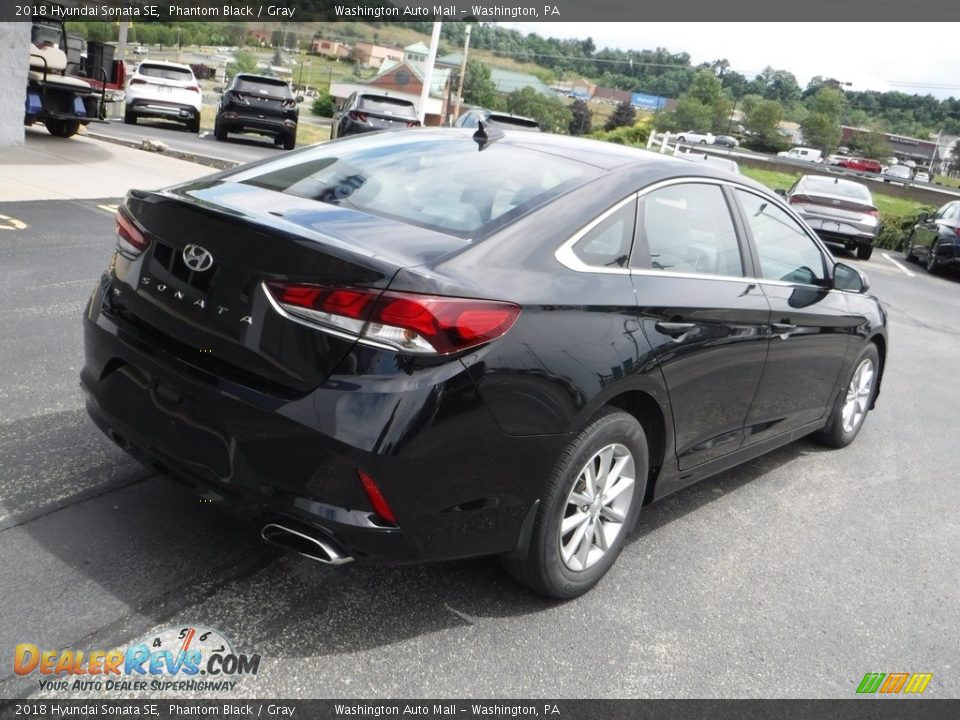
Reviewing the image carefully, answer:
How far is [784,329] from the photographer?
174 inches

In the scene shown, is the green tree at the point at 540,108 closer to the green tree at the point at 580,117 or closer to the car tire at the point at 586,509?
the green tree at the point at 580,117

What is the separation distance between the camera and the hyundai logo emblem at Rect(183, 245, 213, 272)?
2.89m

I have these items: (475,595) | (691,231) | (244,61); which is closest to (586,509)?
(475,595)

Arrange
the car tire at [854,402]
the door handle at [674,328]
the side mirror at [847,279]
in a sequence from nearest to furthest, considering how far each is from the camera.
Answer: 1. the door handle at [674,328]
2. the side mirror at [847,279]
3. the car tire at [854,402]

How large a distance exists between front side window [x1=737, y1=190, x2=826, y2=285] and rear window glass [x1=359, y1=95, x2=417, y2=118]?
17350 mm

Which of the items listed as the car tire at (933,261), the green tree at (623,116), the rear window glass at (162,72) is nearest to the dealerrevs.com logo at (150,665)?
the car tire at (933,261)

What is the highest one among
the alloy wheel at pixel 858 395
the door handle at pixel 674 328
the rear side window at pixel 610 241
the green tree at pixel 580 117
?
the rear side window at pixel 610 241

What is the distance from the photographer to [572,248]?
3217 mm

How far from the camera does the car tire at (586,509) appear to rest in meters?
3.13

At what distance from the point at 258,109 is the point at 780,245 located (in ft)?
65.0

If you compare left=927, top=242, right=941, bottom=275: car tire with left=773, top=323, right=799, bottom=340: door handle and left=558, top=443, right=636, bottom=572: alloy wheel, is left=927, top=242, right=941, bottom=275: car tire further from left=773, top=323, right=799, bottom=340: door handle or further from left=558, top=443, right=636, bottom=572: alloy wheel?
left=558, top=443, right=636, bottom=572: alloy wheel

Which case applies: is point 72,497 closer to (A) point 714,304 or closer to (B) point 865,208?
(A) point 714,304

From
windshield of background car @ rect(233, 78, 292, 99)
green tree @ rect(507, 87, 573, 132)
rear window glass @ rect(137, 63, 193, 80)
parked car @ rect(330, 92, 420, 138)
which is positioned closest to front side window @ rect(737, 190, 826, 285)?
parked car @ rect(330, 92, 420, 138)

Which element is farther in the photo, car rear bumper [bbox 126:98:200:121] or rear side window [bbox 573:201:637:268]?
car rear bumper [bbox 126:98:200:121]
